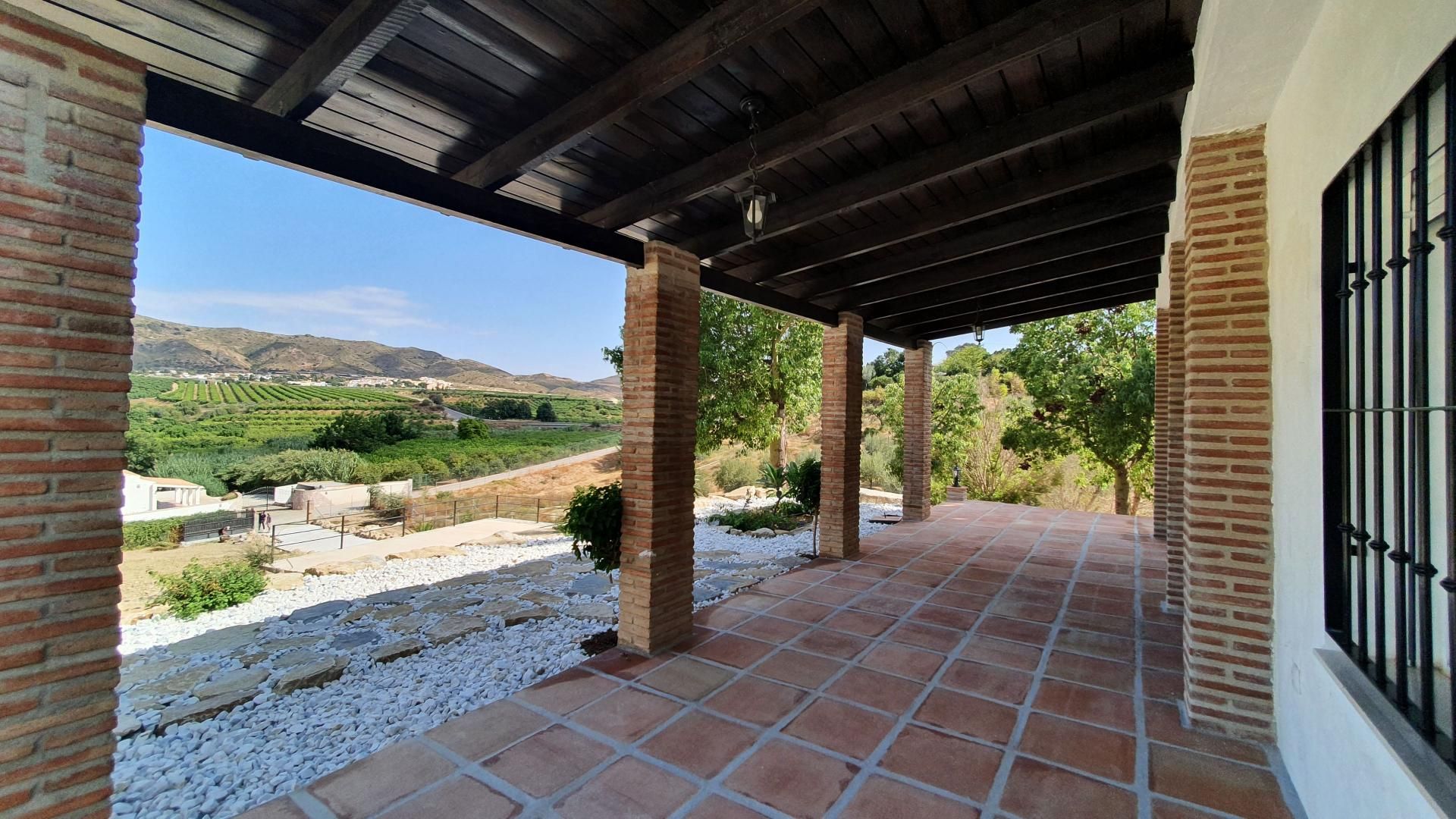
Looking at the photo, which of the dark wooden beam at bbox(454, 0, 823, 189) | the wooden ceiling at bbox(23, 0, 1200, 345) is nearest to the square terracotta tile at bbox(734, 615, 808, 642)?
the wooden ceiling at bbox(23, 0, 1200, 345)

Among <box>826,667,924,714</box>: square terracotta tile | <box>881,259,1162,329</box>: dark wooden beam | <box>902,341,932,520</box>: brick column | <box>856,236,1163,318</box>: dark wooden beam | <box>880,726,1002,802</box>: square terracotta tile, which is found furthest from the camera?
<box>902,341,932,520</box>: brick column

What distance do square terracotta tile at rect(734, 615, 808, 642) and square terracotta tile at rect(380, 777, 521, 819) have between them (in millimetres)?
2089

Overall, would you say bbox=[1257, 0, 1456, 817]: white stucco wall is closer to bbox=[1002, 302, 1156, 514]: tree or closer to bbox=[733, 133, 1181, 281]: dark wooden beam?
bbox=[733, 133, 1181, 281]: dark wooden beam

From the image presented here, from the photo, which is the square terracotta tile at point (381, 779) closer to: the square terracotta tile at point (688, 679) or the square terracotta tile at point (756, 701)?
the square terracotta tile at point (688, 679)

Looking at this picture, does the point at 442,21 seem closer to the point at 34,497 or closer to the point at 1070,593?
the point at 34,497

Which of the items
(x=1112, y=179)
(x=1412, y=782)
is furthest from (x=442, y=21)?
(x=1112, y=179)

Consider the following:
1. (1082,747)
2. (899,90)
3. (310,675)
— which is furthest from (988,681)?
(310,675)

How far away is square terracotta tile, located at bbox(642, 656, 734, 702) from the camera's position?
10.4 ft

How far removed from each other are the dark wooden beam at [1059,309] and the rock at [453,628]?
692 centimetres

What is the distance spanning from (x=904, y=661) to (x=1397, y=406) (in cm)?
276

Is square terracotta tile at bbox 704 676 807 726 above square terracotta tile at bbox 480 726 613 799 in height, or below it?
above

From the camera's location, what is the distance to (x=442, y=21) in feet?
6.46

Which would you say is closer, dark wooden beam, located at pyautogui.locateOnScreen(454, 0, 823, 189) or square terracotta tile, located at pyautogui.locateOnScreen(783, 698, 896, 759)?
dark wooden beam, located at pyautogui.locateOnScreen(454, 0, 823, 189)

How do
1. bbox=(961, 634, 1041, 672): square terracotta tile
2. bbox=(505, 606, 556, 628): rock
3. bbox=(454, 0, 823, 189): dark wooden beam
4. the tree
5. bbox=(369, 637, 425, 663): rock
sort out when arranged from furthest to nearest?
the tree
bbox=(505, 606, 556, 628): rock
bbox=(369, 637, 425, 663): rock
bbox=(961, 634, 1041, 672): square terracotta tile
bbox=(454, 0, 823, 189): dark wooden beam
